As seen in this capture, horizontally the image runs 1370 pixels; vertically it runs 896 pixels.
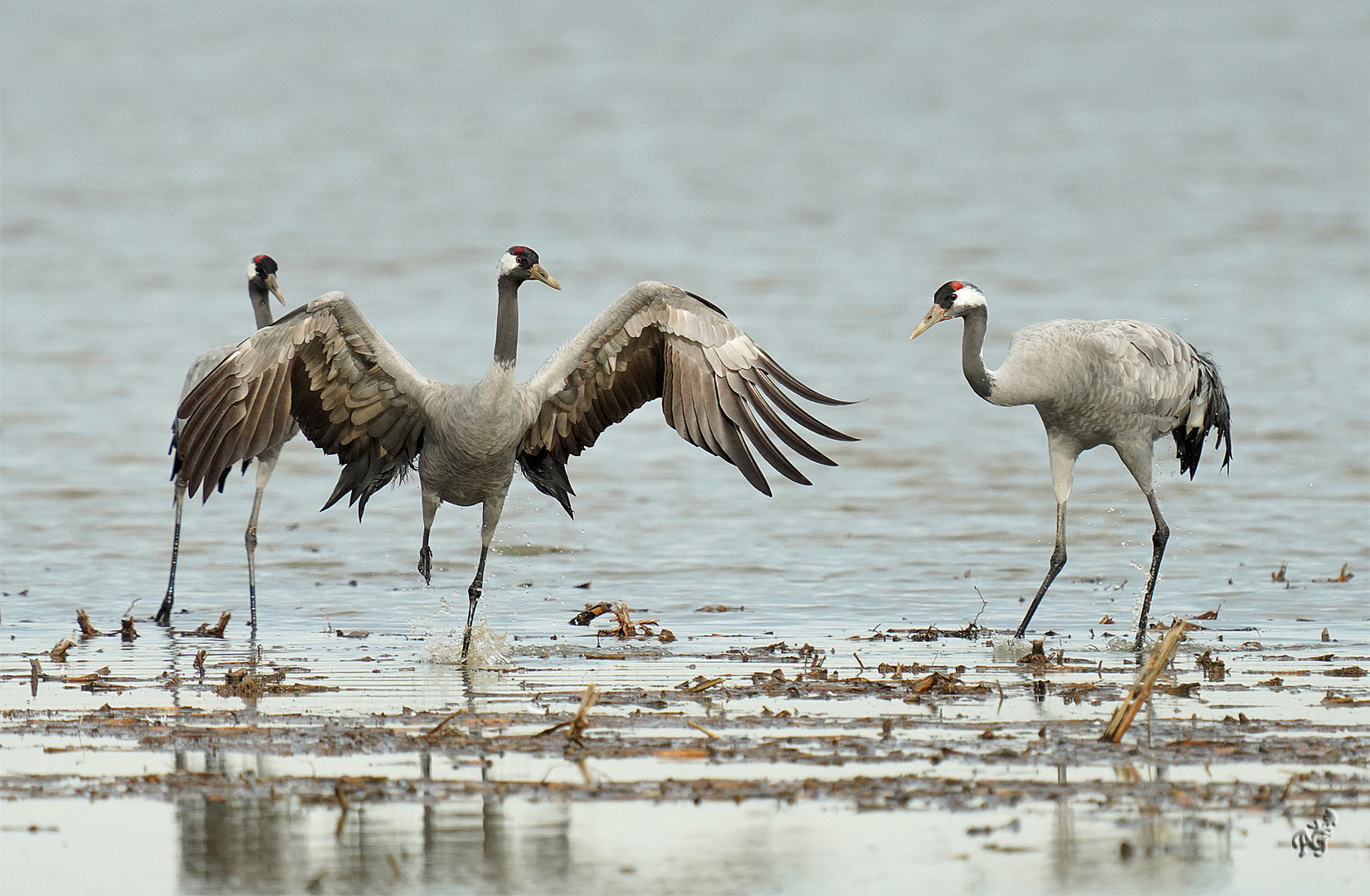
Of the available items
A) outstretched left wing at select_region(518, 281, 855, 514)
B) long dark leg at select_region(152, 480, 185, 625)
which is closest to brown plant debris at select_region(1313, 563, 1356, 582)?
outstretched left wing at select_region(518, 281, 855, 514)

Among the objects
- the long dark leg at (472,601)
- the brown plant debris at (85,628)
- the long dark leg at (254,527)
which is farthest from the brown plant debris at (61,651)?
the long dark leg at (472,601)

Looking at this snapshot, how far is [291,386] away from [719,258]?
1524 centimetres

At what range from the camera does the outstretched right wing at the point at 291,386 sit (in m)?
7.45

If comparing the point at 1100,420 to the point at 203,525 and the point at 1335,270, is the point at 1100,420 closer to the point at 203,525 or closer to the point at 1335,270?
the point at 203,525

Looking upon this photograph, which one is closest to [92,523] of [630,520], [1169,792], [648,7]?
[630,520]

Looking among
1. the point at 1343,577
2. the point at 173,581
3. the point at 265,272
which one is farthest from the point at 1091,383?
the point at 265,272

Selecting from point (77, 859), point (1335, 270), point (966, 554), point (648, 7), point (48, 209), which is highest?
point (648, 7)

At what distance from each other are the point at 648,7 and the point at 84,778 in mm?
49042

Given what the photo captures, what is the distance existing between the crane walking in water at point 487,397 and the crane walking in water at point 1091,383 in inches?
40.9

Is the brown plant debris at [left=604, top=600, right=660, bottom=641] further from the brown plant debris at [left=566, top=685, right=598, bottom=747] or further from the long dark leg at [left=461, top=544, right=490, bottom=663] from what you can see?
the brown plant debris at [left=566, top=685, right=598, bottom=747]

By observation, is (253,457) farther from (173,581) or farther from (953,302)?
(953,302)

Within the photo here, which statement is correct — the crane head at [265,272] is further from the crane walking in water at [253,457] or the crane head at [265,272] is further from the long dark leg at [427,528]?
the long dark leg at [427,528]

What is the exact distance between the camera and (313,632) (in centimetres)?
835

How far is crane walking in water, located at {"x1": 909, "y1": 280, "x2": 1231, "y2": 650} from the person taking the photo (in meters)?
8.40
